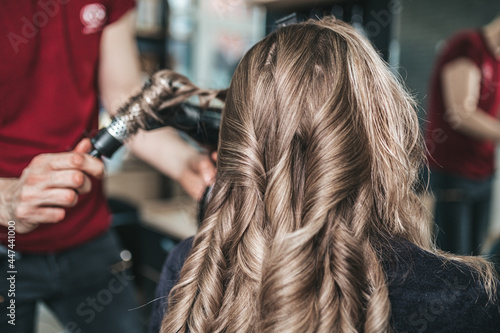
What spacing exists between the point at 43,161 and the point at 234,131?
35 cm

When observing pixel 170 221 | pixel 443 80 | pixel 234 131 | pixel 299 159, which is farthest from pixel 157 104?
pixel 170 221

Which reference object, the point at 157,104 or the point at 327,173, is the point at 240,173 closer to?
the point at 327,173

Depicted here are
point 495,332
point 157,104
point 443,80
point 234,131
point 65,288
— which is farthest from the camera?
point 443,80

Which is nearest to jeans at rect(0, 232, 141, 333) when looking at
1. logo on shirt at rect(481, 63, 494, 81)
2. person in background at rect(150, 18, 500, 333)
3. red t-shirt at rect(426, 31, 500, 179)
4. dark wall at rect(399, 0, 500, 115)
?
person in background at rect(150, 18, 500, 333)

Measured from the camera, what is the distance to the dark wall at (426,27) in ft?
8.75

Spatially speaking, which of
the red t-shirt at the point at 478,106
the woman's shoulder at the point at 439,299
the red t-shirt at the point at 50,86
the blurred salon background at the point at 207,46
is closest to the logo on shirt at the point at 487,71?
the red t-shirt at the point at 478,106

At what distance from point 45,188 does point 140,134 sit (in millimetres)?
344

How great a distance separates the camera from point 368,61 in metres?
0.72

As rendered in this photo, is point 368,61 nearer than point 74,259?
Yes

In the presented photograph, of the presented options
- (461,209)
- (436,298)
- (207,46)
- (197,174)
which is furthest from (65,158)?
(207,46)

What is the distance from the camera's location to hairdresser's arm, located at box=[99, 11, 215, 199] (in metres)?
1.03

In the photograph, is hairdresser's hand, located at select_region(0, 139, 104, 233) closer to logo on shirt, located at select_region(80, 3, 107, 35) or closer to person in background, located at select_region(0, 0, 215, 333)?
person in background, located at select_region(0, 0, 215, 333)

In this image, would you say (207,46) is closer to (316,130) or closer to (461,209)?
(461,209)

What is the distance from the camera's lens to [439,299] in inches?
24.8
